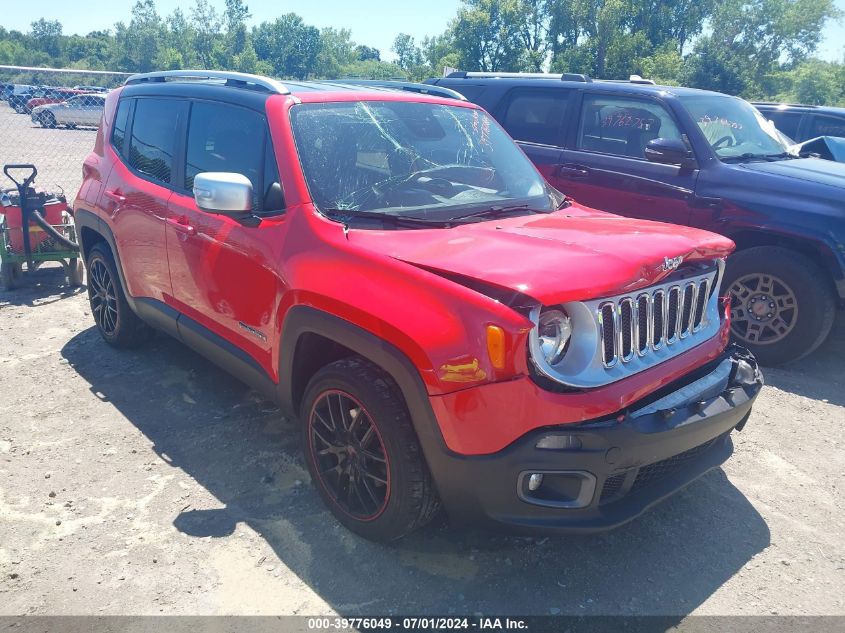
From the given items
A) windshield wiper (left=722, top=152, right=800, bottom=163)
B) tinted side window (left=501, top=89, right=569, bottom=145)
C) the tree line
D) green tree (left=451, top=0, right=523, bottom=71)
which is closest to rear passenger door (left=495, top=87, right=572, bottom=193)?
tinted side window (left=501, top=89, right=569, bottom=145)

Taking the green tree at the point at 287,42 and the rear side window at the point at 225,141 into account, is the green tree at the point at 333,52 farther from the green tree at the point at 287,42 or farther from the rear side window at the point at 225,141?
the rear side window at the point at 225,141

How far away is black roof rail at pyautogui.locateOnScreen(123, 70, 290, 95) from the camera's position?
3547 millimetres

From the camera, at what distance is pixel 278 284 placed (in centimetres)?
313

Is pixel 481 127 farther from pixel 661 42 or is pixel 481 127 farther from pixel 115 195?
pixel 661 42

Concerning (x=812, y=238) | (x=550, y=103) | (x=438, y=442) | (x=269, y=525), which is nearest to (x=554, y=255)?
(x=438, y=442)

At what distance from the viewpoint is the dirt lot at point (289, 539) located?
269 cm

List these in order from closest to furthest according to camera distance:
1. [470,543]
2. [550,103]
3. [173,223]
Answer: [470,543] → [173,223] → [550,103]

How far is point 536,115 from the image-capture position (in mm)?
6410

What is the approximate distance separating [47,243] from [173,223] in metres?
3.54

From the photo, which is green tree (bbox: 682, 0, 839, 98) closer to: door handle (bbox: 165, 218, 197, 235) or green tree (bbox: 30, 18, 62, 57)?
door handle (bbox: 165, 218, 197, 235)

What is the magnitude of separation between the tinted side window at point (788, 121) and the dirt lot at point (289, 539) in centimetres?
669

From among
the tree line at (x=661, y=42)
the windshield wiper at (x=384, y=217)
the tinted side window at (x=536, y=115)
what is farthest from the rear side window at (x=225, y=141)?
the tree line at (x=661, y=42)

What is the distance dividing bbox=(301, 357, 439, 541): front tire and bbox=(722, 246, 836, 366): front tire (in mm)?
3519

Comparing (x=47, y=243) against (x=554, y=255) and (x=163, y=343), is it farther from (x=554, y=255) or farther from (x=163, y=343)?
(x=554, y=255)
